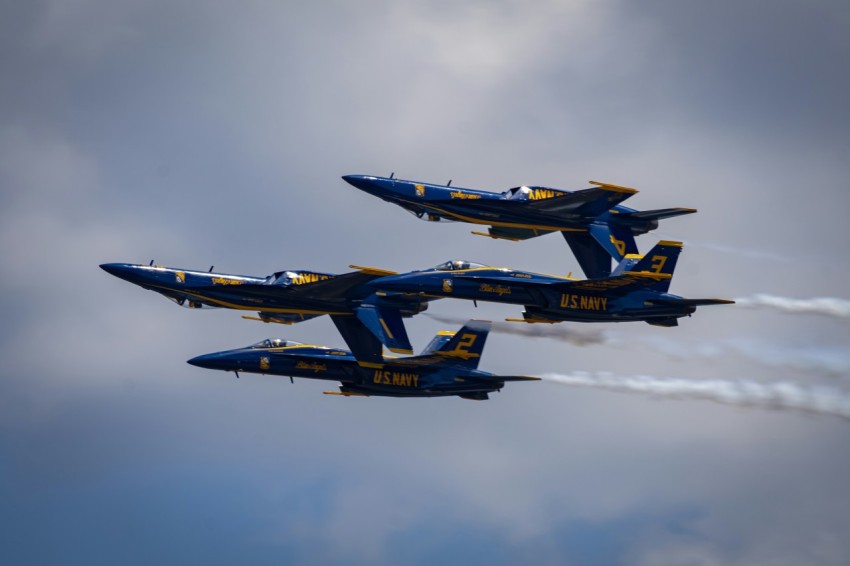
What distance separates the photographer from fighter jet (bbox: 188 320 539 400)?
101750 mm

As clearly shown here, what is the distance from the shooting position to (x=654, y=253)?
96.4 meters

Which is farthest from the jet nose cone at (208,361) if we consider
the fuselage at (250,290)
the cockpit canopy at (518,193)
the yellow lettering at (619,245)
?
the yellow lettering at (619,245)

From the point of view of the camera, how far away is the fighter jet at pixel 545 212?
323ft

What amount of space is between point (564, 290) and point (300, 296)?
15951mm

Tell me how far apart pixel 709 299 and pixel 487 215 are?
48.6ft

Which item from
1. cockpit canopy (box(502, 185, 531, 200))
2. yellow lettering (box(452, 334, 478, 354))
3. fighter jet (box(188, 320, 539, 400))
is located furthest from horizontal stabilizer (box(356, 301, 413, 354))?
cockpit canopy (box(502, 185, 531, 200))

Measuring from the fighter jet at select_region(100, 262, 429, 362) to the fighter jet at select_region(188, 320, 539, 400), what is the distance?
13.3 ft

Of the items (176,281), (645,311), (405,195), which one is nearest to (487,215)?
(405,195)

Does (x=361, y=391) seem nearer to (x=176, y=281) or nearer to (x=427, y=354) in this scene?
(x=427, y=354)

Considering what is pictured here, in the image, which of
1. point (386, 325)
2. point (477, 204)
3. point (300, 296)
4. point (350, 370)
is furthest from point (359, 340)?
point (477, 204)

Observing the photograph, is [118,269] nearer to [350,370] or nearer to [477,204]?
[350,370]

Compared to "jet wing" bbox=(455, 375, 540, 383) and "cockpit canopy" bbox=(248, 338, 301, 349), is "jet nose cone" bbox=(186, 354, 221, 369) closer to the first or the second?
"cockpit canopy" bbox=(248, 338, 301, 349)

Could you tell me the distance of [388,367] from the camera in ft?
336

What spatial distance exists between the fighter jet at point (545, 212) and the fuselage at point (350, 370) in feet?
31.3
